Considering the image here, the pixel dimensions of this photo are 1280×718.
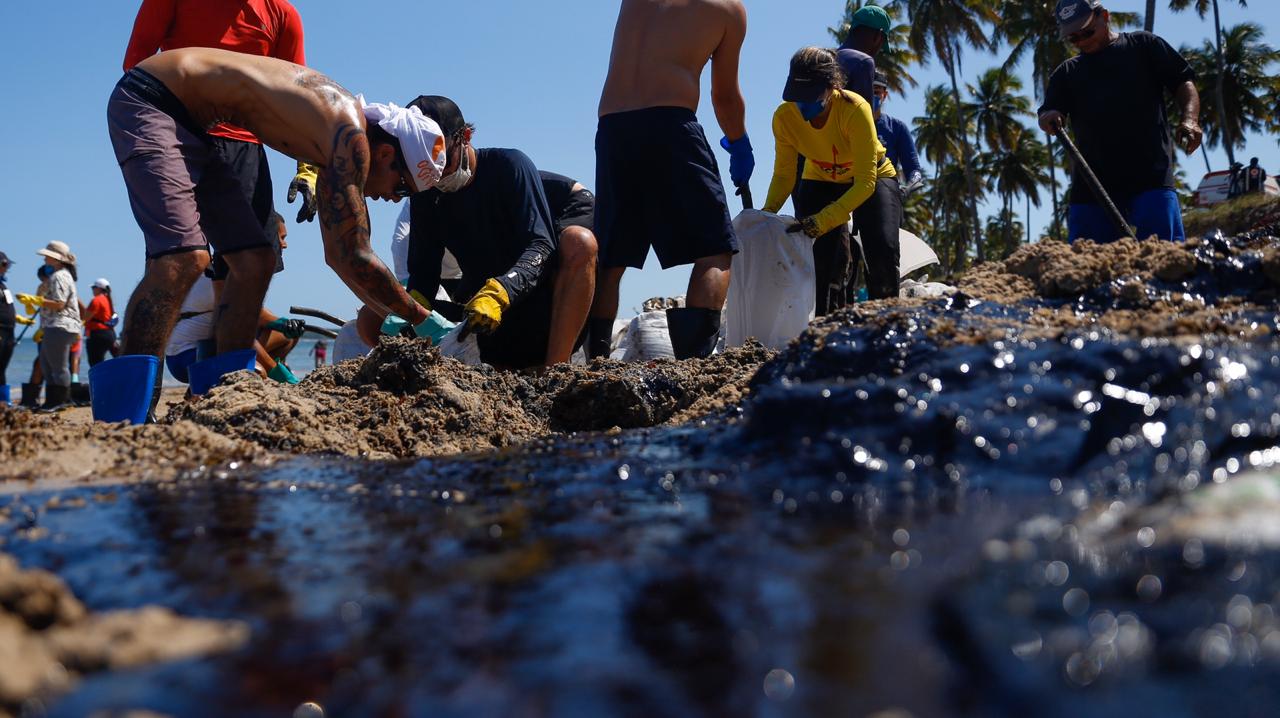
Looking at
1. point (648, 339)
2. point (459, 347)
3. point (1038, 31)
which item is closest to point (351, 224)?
point (459, 347)

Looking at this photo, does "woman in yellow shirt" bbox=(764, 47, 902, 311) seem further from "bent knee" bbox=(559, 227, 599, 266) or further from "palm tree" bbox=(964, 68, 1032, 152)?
"palm tree" bbox=(964, 68, 1032, 152)

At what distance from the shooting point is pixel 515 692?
76cm

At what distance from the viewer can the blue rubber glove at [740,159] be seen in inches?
183

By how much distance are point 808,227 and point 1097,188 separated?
4.39 ft

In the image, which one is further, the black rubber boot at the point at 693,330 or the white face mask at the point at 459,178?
the white face mask at the point at 459,178

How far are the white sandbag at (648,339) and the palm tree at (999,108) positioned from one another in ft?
123

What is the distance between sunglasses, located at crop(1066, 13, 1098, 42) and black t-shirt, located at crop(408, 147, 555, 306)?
2.76 metres

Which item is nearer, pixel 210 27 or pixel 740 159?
pixel 210 27

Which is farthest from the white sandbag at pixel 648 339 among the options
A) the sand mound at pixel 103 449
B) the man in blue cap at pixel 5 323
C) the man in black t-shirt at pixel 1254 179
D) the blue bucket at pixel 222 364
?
the man in black t-shirt at pixel 1254 179

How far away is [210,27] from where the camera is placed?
3.57 metres

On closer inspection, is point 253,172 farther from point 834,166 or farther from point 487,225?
point 834,166

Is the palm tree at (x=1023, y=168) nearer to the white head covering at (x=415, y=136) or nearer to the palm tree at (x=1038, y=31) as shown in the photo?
the palm tree at (x=1038, y=31)

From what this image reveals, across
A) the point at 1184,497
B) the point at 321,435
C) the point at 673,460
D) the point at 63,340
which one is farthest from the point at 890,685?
the point at 63,340

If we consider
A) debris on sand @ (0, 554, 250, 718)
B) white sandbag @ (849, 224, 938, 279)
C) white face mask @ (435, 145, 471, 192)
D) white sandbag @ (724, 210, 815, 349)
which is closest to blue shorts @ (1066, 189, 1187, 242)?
white sandbag @ (724, 210, 815, 349)
